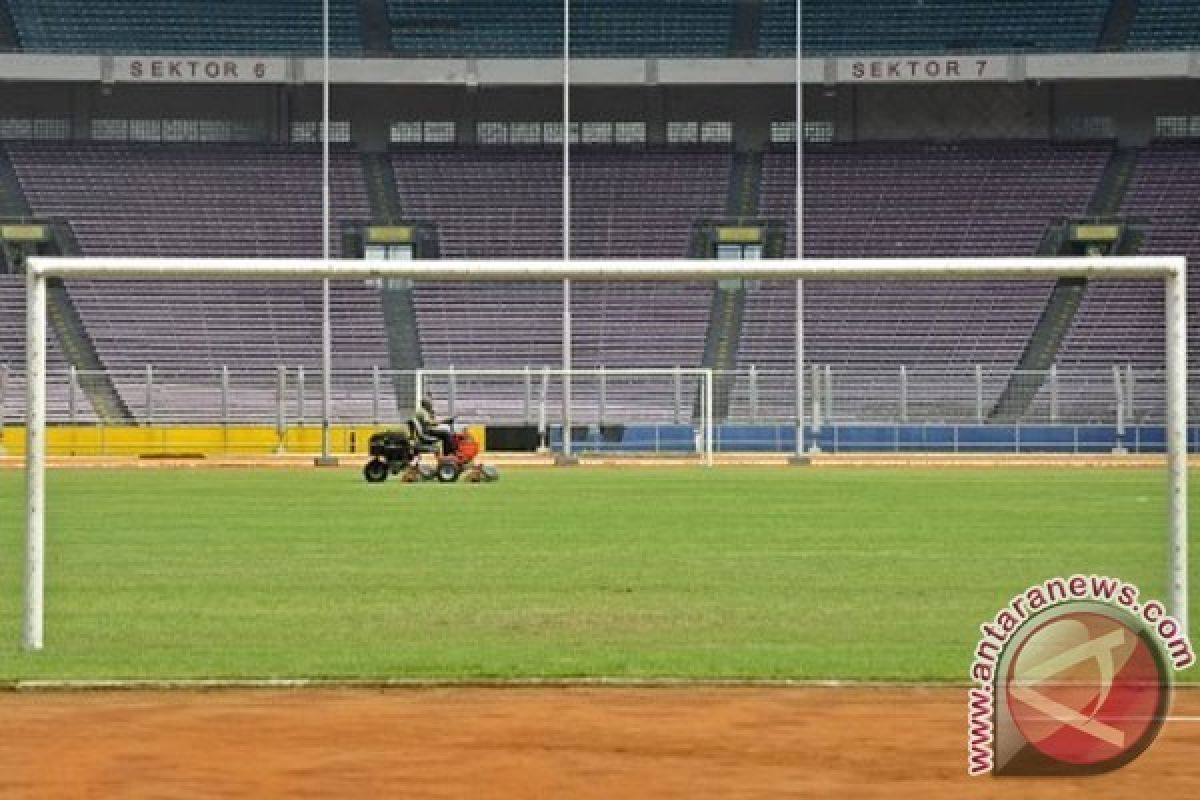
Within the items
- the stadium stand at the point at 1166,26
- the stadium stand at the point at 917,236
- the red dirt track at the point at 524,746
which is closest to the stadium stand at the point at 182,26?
the stadium stand at the point at 917,236

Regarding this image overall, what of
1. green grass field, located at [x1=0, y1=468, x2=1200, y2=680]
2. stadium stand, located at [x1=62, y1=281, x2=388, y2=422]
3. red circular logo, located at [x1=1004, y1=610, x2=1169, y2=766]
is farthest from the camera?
stadium stand, located at [x1=62, y1=281, x2=388, y2=422]

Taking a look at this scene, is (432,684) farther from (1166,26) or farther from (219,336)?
(1166,26)

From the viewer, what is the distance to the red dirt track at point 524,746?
24.4 ft

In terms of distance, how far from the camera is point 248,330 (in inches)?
2174

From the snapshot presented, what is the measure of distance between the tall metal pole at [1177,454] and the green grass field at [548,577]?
125 cm

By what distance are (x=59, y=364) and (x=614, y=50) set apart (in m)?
18.7

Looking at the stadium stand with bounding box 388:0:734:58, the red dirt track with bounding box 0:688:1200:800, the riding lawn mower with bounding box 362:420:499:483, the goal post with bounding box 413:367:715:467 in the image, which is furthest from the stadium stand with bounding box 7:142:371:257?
the red dirt track with bounding box 0:688:1200:800

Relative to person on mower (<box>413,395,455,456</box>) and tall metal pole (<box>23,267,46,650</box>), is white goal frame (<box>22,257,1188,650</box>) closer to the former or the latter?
tall metal pole (<box>23,267,46,650</box>)

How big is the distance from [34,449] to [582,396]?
3934 centimetres

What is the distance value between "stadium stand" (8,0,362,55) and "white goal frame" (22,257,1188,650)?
A: 158 ft

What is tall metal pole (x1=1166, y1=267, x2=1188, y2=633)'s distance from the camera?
36.6ft

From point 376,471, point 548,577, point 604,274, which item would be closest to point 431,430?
point 376,471

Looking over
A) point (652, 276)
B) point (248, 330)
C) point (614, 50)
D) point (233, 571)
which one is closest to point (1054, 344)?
point (614, 50)

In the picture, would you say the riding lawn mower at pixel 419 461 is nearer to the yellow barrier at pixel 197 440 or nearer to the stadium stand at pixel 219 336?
the yellow barrier at pixel 197 440
